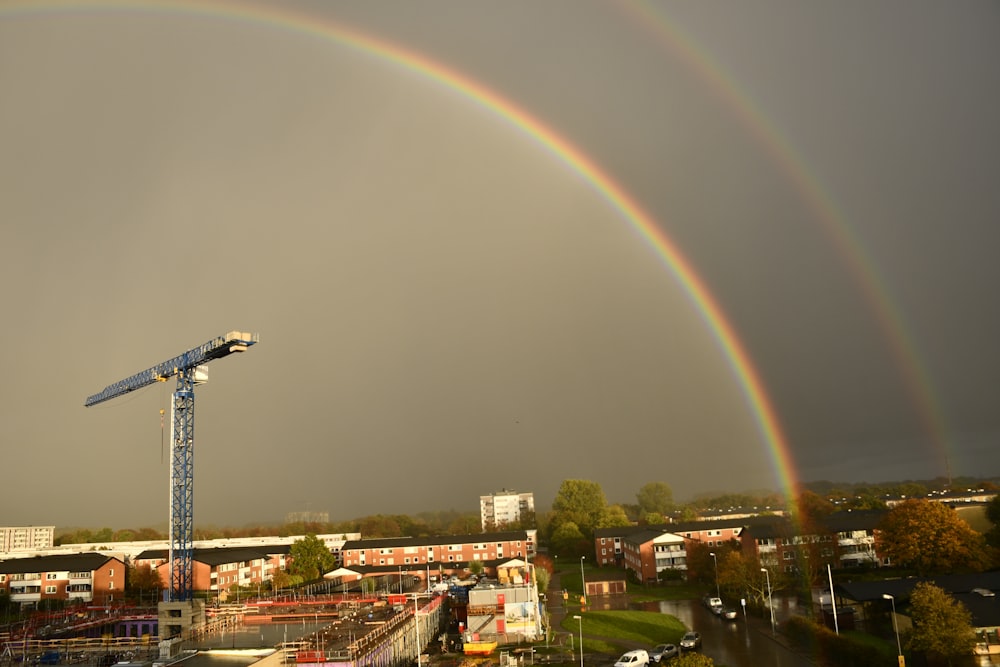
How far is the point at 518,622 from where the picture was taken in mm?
26562

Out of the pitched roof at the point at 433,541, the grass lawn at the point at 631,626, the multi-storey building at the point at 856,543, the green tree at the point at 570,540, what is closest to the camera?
the grass lawn at the point at 631,626

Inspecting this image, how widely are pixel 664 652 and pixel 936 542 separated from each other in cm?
1767

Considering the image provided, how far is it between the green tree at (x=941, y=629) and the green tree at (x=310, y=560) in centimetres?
3707

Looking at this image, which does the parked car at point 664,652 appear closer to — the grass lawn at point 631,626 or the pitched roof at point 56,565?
the grass lawn at point 631,626

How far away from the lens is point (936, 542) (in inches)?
1250

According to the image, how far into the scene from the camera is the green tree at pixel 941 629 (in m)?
18.9

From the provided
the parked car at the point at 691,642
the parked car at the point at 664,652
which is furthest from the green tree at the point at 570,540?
the parked car at the point at 664,652

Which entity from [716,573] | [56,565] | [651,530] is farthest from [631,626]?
[56,565]

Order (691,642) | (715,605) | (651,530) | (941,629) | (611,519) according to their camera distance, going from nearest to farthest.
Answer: (941,629), (691,642), (715,605), (651,530), (611,519)

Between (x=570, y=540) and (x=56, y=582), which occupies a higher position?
(x=56, y=582)

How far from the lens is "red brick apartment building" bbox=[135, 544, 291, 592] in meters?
46.8

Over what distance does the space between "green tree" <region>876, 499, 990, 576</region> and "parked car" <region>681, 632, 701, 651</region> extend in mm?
15083

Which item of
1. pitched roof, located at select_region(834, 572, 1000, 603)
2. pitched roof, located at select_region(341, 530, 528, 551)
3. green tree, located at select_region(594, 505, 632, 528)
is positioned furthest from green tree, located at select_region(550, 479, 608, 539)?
pitched roof, located at select_region(834, 572, 1000, 603)

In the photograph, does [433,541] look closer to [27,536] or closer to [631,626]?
[631,626]
